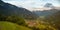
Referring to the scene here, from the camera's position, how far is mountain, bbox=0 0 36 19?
2.69 metres

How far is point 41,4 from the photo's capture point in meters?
2.79

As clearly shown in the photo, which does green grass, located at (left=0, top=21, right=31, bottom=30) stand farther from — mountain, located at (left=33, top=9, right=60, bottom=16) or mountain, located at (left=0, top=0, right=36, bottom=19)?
mountain, located at (left=33, top=9, right=60, bottom=16)

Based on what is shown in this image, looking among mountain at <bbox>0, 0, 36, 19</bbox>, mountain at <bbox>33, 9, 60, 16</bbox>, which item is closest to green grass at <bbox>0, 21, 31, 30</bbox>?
mountain at <bbox>0, 0, 36, 19</bbox>

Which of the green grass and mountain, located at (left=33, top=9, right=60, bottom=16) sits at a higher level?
mountain, located at (left=33, top=9, right=60, bottom=16)

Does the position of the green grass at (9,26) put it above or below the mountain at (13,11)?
below

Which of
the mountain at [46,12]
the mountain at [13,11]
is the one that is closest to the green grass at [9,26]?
the mountain at [13,11]

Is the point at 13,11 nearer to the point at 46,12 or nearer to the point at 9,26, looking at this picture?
the point at 9,26

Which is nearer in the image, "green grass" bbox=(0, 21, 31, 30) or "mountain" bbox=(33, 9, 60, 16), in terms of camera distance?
"green grass" bbox=(0, 21, 31, 30)

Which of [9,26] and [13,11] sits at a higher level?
[13,11]

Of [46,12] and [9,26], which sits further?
[46,12]

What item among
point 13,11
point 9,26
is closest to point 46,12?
point 13,11

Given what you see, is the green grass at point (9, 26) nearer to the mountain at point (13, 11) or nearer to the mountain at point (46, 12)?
the mountain at point (13, 11)

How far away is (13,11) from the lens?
271 cm

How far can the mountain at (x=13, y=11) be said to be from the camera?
2693mm
